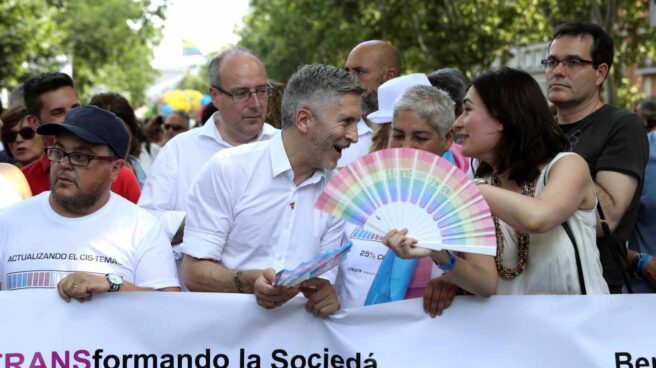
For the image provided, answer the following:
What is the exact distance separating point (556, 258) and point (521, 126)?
529mm

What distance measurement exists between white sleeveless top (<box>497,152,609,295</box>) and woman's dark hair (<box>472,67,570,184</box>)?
88 millimetres

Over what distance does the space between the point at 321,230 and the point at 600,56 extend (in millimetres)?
1798

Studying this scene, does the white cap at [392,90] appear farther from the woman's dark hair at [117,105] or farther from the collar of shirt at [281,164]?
the woman's dark hair at [117,105]

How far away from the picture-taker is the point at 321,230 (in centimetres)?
455

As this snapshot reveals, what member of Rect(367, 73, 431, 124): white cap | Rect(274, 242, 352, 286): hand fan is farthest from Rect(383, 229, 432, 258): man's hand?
Rect(367, 73, 431, 124): white cap

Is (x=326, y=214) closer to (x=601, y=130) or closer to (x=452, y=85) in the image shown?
(x=601, y=130)

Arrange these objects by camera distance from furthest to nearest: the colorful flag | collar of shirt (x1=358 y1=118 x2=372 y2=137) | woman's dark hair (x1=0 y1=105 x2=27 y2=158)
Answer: the colorful flag → woman's dark hair (x1=0 y1=105 x2=27 y2=158) → collar of shirt (x1=358 y1=118 x2=372 y2=137)

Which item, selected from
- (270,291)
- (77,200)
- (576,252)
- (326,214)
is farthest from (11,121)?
(576,252)

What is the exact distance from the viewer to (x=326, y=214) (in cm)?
455

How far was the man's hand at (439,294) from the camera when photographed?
4.21 meters

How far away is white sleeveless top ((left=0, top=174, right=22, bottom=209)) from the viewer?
16.6 feet

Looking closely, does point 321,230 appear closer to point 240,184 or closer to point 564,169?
point 240,184

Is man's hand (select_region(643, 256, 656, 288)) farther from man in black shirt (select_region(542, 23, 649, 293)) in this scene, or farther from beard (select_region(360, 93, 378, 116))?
beard (select_region(360, 93, 378, 116))

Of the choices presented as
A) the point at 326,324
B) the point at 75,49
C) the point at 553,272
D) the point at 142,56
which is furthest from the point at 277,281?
the point at 142,56
